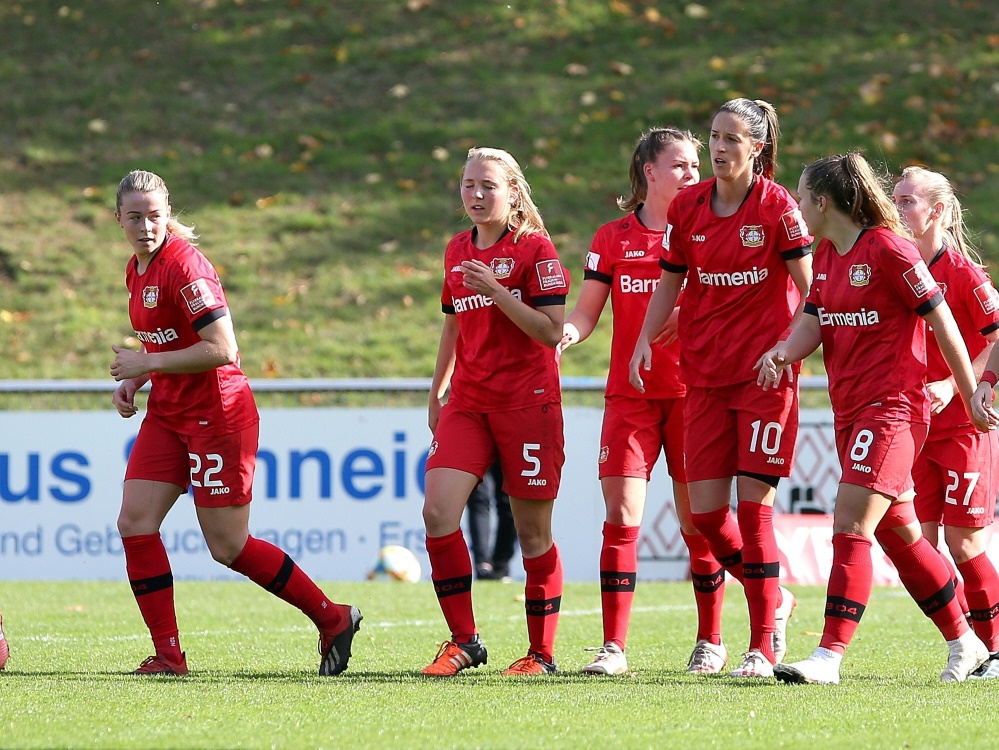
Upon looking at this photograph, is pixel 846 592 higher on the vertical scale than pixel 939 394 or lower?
lower

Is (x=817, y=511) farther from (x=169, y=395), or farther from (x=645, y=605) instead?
(x=169, y=395)

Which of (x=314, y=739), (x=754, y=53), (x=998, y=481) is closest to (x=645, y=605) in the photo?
(x=998, y=481)

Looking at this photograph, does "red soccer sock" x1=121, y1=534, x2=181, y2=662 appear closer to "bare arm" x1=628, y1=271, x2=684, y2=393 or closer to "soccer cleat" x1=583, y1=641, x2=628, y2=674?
"soccer cleat" x1=583, y1=641, x2=628, y2=674

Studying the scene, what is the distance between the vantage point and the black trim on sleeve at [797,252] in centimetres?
575

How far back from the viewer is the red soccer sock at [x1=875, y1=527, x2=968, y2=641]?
5.54m

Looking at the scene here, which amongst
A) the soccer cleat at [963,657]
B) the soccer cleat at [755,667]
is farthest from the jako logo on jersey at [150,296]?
the soccer cleat at [963,657]

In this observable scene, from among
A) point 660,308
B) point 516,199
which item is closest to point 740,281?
point 660,308

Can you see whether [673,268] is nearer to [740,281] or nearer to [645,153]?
[740,281]

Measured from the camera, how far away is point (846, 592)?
5.30 meters

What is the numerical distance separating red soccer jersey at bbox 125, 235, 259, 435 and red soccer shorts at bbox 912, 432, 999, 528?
2824 mm

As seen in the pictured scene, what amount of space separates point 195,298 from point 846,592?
2733mm

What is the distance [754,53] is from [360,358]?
864cm

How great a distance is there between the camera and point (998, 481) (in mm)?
6539

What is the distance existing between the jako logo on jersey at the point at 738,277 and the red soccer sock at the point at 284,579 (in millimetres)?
2065
